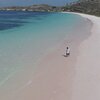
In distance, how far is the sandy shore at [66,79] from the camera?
43.5ft

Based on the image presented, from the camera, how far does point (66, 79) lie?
51.8ft

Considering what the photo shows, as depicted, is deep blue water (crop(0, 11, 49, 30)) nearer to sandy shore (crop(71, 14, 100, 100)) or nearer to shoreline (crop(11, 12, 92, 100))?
shoreline (crop(11, 12, 92, 100))

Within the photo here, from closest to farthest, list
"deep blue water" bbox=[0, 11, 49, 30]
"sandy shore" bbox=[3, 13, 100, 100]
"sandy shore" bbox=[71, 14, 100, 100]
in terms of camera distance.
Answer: "sandy shore" bbox=[71, 14, 100, 100], "sandy shore" bbox=[3, 13, 100, 100], "deep blue water" bbox=[0, 11, 49, 30]

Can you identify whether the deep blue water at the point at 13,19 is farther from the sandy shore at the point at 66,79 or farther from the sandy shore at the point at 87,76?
the sandy shore at the point at 87,76

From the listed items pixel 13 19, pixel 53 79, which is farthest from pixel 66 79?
pixel 13 19

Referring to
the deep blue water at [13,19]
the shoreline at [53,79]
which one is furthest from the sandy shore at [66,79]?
the deep blue water at [13,19]

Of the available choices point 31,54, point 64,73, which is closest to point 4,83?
point 64,73

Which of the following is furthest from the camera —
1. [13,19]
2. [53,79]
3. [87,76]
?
[13,19]

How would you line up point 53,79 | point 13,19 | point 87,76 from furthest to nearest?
point 13,19
point 53,79
point 87,76

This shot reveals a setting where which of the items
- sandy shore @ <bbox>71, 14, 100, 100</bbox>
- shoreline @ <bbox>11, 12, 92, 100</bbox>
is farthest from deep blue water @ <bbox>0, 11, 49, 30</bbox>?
sandy shore @ <bbox>71, 14, 100, 100</bbox>

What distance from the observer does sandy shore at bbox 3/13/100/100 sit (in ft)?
43.5

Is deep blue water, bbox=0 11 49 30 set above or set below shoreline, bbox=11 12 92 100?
below

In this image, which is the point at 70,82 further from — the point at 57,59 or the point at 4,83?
the point at 57,59

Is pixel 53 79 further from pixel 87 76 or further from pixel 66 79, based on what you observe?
pixel 87 76
